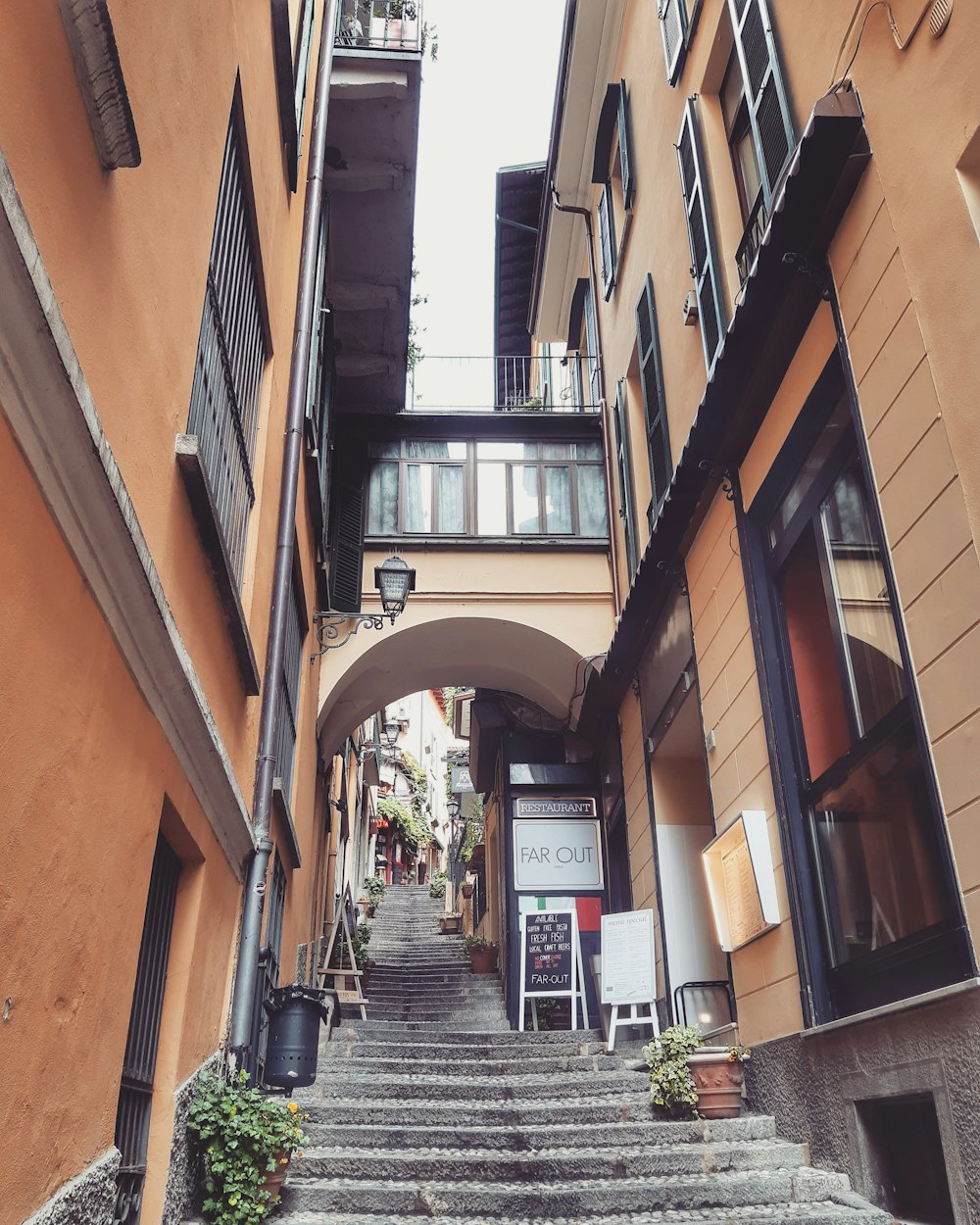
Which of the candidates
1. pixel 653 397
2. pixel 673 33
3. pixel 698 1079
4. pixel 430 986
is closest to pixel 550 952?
pixel 430 986

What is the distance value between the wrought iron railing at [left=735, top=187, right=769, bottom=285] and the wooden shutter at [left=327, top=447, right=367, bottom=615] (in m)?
6.29

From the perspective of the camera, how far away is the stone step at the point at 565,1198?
4.92 m

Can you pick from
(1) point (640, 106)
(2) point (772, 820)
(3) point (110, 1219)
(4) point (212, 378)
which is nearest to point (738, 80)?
(1) point (640, 106)

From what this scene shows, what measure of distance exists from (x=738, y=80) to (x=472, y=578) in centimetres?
635

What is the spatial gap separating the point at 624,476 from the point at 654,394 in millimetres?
1872

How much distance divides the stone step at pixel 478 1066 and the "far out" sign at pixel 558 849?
481 cm

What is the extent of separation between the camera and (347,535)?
12266 millimetres

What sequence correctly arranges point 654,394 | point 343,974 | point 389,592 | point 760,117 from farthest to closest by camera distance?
point 343,974, point 389,592, point 654,394, point 760,117

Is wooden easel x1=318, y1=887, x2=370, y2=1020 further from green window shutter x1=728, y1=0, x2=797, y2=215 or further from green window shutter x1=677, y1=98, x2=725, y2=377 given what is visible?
green window shutter x1=728, y1=0, x2=797, y2=215

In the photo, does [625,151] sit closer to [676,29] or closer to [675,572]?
[676,29]

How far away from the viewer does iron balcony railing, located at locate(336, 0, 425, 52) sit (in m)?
9.89

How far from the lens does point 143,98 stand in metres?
3.49

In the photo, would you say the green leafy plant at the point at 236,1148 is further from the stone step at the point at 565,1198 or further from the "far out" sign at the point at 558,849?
the "far out" sign at the point at 558,849

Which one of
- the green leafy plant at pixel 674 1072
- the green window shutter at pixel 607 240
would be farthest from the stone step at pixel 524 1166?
the green window shutter at pixel 607 240
